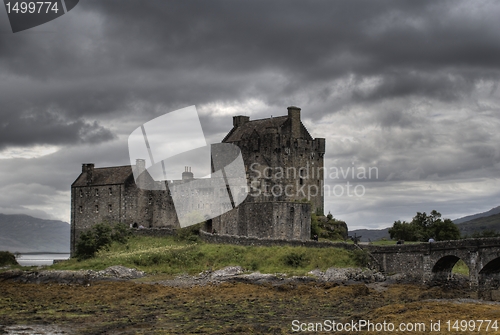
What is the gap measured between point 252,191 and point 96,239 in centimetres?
1452

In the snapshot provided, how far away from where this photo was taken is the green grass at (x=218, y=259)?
51.4 meters

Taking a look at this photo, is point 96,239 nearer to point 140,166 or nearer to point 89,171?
point 140,166

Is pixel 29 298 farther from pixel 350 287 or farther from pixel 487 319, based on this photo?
pixel 487 319

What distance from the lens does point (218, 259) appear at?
54000mm

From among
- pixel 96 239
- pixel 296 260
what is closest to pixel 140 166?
pixel 96 239

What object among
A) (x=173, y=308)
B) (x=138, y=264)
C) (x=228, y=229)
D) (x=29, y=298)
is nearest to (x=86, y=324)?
(x=173, y=308)

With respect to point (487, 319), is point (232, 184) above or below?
above

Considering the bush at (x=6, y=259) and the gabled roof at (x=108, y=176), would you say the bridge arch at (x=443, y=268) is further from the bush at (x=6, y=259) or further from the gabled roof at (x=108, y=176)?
the bush at (x=6, y=259)

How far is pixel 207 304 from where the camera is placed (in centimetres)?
3997

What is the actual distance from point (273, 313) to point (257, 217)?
23.8 metres

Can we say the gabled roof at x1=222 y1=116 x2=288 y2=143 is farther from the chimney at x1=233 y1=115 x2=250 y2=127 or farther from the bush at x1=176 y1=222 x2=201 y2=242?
the bush at x1=176 y1=222 x2=201 y2=242

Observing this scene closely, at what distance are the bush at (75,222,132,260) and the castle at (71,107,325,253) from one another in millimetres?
7661

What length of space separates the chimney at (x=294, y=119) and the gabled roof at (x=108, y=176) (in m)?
17.5

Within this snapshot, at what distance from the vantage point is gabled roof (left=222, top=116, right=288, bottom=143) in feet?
226
